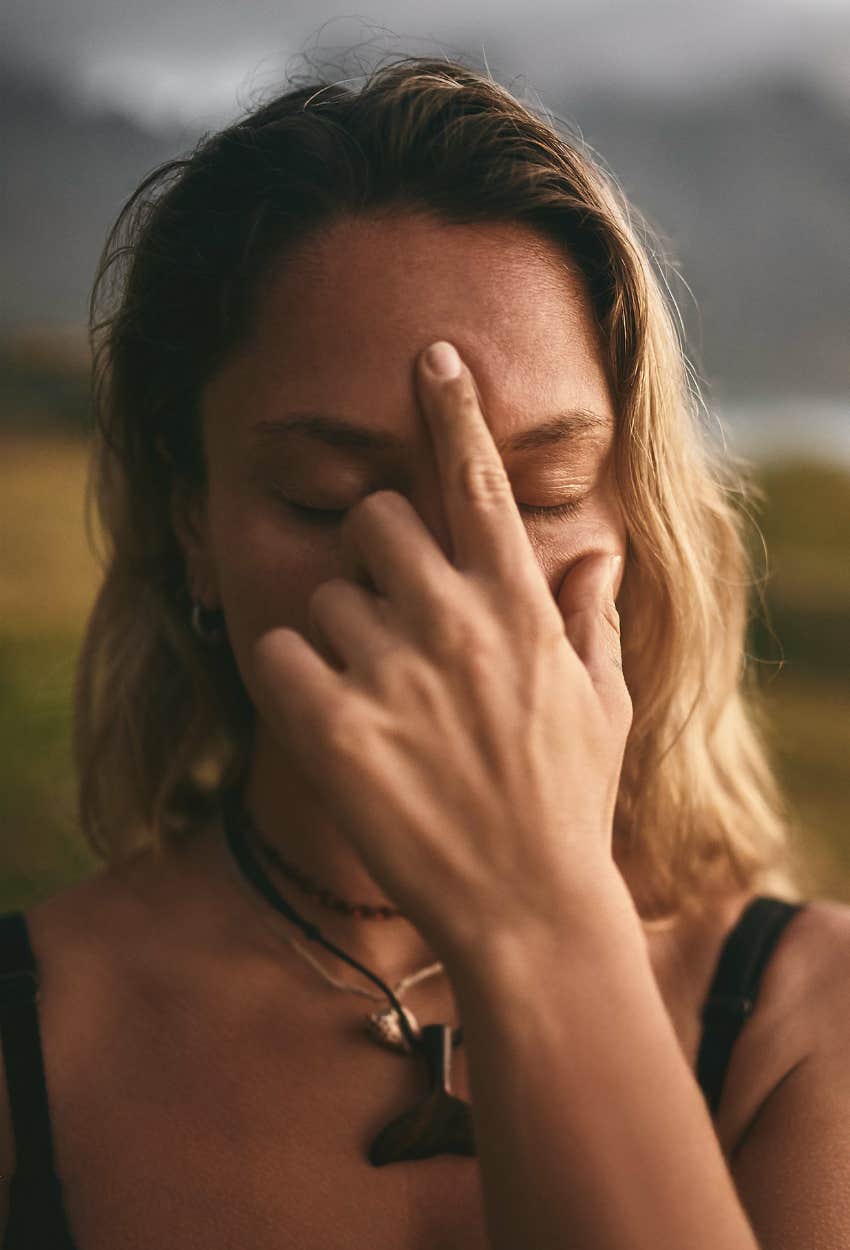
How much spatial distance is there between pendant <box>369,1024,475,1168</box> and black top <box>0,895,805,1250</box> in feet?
0.94

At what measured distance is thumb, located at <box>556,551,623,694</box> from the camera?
1000 millimetres

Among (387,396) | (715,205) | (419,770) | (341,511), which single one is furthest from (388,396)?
(715,205)

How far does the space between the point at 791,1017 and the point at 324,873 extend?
0.61 m

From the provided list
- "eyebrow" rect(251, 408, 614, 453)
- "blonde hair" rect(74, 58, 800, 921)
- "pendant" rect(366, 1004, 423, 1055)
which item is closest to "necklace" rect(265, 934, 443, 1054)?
"pendant" rect(366, 1004, 423, 1055)

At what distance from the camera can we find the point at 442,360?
1030mm

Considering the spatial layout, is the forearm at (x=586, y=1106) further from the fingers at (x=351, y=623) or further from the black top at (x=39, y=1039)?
the black top at (x=39, y=1039)

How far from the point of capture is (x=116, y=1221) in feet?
3.69

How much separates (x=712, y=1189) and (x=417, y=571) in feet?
1.77

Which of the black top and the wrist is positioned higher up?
the wrist

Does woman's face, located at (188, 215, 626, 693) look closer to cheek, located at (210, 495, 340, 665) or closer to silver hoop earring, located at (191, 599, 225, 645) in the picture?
cheek, located at (210, 495, 340, 665)

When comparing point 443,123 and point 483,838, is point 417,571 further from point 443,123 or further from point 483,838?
point 443,123

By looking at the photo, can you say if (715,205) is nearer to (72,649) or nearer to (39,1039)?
(72,649)

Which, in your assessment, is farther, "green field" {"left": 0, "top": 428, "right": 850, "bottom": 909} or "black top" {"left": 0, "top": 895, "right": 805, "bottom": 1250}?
"green field" {"left": 0, "top": 428, "right": 850, "bottom": 909}

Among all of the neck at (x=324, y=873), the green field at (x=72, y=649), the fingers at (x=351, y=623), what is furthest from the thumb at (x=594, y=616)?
the green field at (x=72, y=649)
